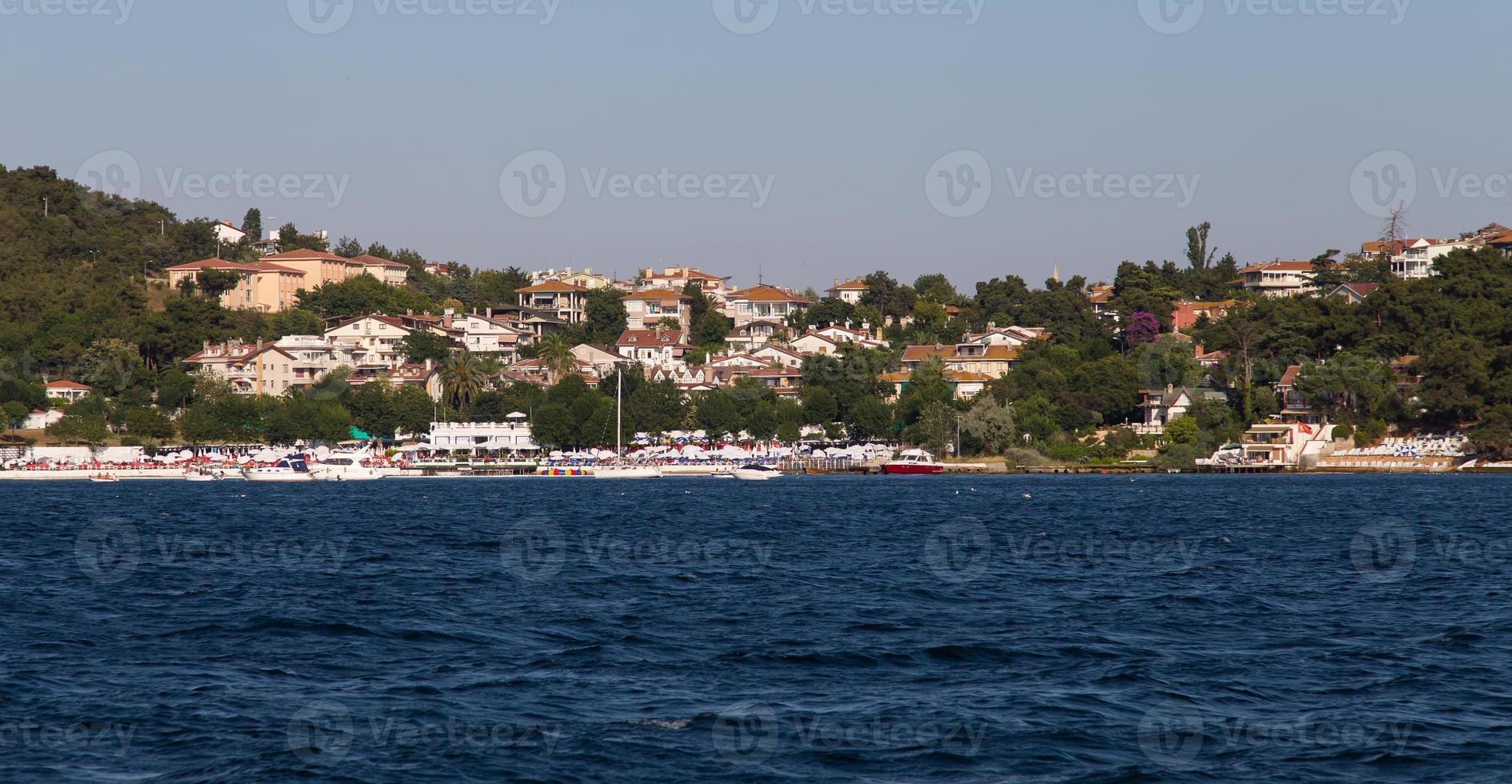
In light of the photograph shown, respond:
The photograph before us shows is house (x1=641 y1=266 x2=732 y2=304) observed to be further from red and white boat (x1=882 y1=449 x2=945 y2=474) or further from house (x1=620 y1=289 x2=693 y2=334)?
red and white boat (x1=882 y1=449 x2=945 y2=474)

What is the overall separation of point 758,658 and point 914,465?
219 ft

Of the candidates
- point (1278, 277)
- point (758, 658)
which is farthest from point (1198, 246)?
point (758, 658)

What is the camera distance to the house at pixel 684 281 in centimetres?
15325

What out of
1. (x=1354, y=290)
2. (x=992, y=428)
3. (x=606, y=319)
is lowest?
(x=992, y=428)

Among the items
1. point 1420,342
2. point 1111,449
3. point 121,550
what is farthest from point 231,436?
point 1420,342

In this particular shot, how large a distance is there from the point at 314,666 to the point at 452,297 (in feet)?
434

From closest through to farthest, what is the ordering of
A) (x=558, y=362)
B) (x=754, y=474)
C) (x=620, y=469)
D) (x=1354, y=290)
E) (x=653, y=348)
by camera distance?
(x=754, y=474), (x=620, y=469), (x=558, y=362), (x=1354, y=290), (x=653, y=348)

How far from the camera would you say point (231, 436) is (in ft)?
302

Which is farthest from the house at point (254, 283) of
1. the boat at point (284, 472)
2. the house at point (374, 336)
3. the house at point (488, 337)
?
the boat at point (284, 472)

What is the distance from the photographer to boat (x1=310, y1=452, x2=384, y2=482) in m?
78.4

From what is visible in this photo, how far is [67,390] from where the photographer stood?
318 ft

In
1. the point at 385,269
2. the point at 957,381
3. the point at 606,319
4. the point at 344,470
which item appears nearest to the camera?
the point at 344,470

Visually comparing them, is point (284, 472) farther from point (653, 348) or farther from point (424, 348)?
point (653, 348)

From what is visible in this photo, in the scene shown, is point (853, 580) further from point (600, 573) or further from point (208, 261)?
point (208, 261)
